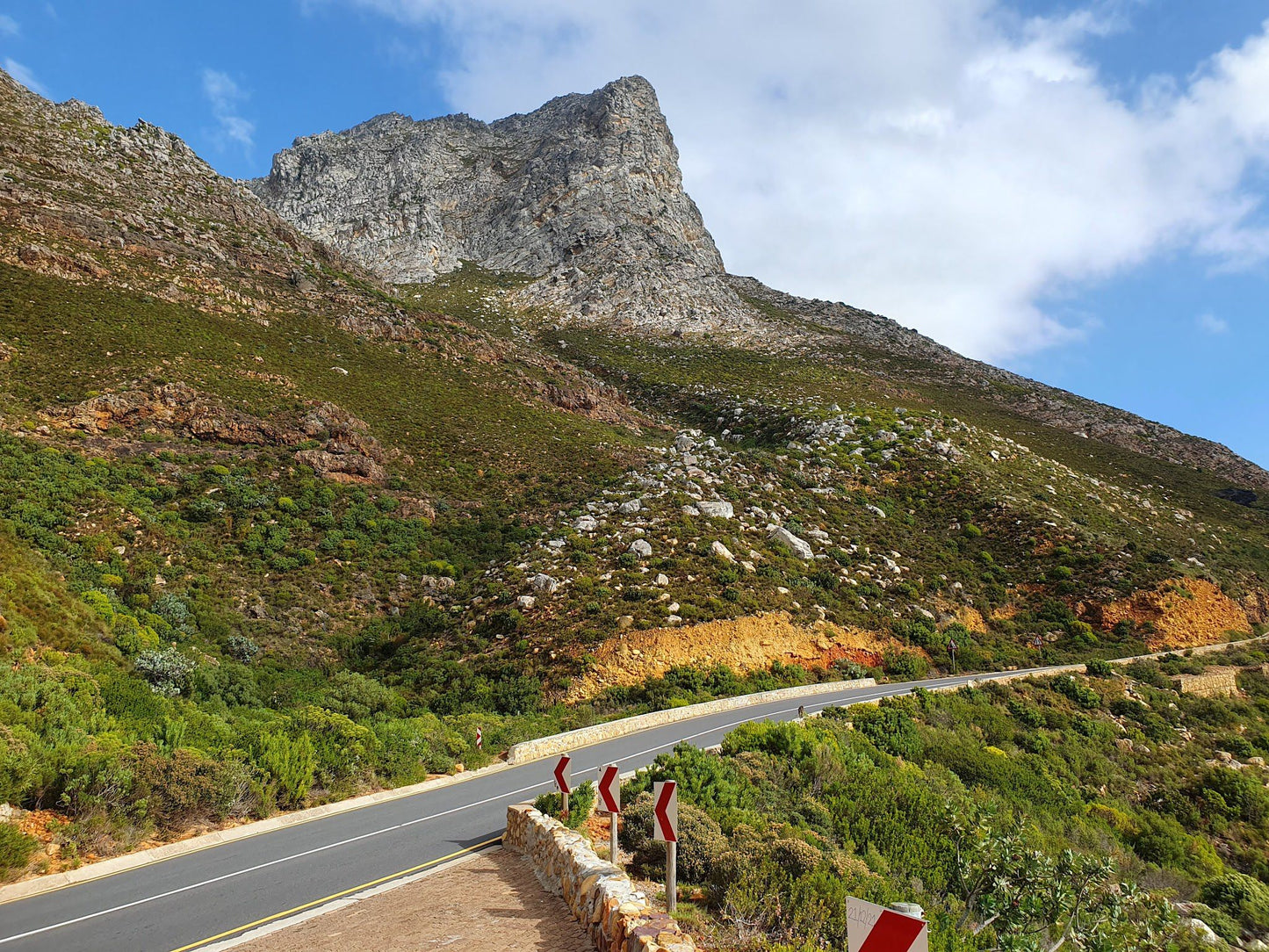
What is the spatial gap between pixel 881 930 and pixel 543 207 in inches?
3694

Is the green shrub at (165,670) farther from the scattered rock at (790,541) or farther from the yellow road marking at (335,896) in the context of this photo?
the scattered rock at (790,541)

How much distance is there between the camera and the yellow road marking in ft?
21.7

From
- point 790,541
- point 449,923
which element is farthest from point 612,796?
point 790,541

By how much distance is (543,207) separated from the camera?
8650 centimetres

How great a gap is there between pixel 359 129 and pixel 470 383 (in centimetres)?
9150

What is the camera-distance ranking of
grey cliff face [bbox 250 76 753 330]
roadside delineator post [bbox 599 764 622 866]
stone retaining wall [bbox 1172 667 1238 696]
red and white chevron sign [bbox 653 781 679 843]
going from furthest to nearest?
grey cliff face [bbox 250 76 753 330]
stone retaining wall [bbox 1172 667 1238 696]
roadside delineator post [bbox 599 764 622 866]
red and white chevron sign [bbox 653 781 679 843]

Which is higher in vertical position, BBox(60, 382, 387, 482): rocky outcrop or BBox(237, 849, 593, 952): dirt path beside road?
BBox(60, 382, 387, 482): rocky outcrop

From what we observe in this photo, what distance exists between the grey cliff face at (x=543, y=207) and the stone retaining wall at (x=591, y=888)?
65952 millimetres

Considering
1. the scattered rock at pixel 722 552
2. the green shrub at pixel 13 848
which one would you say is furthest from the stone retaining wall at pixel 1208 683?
the green shrub at pixel 13 848

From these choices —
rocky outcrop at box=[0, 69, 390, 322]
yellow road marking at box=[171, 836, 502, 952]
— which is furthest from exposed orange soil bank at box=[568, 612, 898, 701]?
rocky outcrop at box=[0, 69, 390, 322]

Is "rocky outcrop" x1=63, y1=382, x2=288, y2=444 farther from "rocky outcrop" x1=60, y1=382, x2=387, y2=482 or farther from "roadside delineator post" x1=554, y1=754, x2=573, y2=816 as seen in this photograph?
"roadside delineator post" x1=554, y1=754, x2=573, y2=816

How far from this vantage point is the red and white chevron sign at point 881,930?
3.01 metres

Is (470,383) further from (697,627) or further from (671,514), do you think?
(697,627)

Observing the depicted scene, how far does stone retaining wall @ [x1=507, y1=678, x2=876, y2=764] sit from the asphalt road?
206 cm
